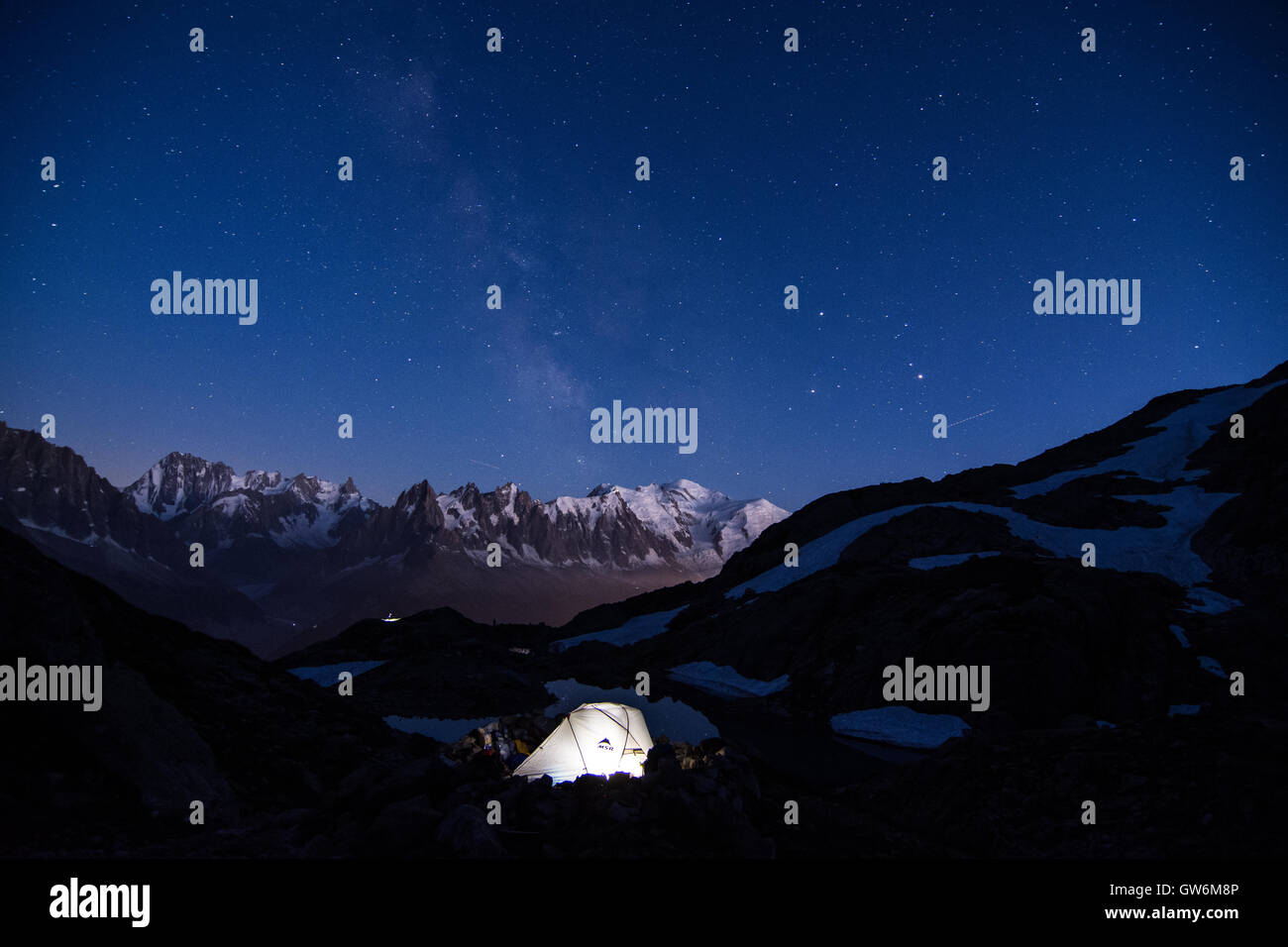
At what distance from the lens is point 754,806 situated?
1911cm

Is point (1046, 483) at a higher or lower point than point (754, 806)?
higher

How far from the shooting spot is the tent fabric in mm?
23469

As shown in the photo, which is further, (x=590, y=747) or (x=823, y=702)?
(x=823, y=702)

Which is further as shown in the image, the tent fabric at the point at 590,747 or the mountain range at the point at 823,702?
the tent fabric at the point at 590,747

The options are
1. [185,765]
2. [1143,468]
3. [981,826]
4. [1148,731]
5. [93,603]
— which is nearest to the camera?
[185,765]

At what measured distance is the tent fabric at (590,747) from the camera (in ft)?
77.0

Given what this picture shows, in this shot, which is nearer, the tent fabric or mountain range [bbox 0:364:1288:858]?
mountain range [bbox 0:364:1288:858]

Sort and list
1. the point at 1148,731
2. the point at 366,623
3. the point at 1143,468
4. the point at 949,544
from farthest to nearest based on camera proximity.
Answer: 1. the point at 366,623
2. the point at 1143,468
3. the point at 949,544
4. the point at 1148,731

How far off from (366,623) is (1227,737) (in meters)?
106

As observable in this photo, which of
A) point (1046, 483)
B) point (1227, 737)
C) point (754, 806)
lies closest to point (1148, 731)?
point (1227, 737)

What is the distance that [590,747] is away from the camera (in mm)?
23984

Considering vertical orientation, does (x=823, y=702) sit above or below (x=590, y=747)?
below
